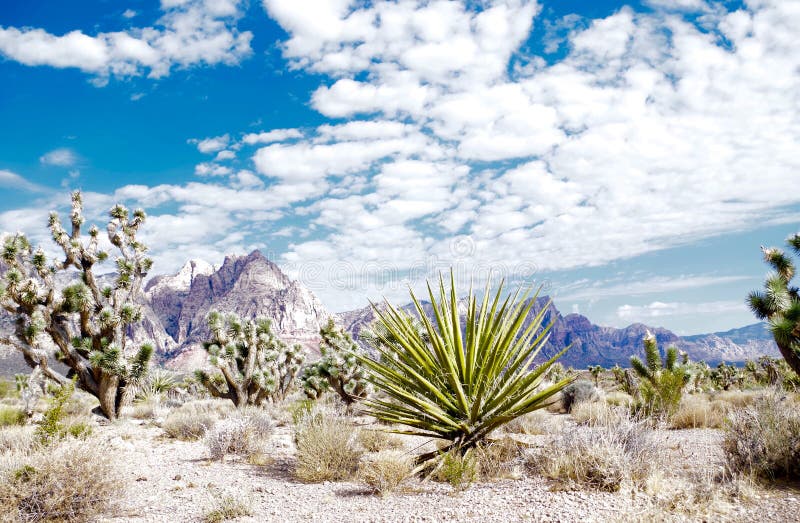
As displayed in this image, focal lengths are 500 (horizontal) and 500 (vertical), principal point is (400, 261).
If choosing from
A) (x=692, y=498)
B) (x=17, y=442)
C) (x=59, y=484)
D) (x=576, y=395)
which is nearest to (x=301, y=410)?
(x=17, y=442)

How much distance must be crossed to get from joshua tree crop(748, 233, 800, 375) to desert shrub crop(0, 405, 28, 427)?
20.7 metres

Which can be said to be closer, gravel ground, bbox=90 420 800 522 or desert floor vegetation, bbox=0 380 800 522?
gravel ground, bbox=90 420 800 522

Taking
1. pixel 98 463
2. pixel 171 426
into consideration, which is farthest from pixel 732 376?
pixel 98 463

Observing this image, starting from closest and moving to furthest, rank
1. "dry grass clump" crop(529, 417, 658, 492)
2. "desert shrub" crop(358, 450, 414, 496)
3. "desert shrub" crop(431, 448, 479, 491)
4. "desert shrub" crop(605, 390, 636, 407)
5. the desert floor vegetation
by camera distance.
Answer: the desert floor vegetation → "dry grass clump" crop(529, 417, 658, 492) → "desert shrub" crop(431, 448, 479, 491) → "desert shrub" crop(358, 450, 414, 496) → "desert shrub" crop(605, 390, 636, 407)

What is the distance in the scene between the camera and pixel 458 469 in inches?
220

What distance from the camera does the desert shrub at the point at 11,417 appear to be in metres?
12.4

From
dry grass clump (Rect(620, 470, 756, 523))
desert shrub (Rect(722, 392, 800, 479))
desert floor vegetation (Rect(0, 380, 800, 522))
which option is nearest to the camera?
dry grass clump (Rect(620, 470, 756, 523))

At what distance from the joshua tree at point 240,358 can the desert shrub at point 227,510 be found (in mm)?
11945

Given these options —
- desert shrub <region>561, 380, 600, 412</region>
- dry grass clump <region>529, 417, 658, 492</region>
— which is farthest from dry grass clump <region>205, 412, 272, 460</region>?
desert shrub <region>561, 380, 600, 412</region>

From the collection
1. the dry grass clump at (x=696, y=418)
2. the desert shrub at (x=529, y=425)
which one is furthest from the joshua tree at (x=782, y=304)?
the desert shrub at (x=529, y=425)

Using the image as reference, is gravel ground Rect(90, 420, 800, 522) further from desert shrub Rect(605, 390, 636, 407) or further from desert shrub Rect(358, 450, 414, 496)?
desert shrub Rect(605, 390, 636, 407)

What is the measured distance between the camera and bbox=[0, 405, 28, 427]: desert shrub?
12438 millimetres

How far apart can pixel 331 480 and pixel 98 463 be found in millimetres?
2959

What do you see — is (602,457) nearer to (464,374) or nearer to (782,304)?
(464,374)
